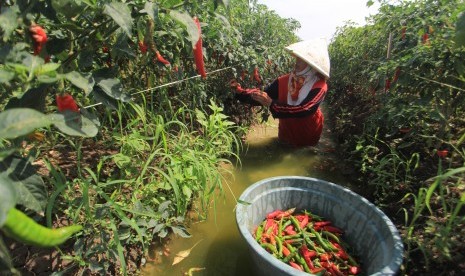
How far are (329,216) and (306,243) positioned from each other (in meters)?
0.32

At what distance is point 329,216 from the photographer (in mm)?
2072

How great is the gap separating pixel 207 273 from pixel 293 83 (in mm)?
1996

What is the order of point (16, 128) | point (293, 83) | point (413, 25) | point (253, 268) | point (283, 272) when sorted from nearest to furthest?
1. point (16, 128)
2. point (283, 272)
3. point (253, 268)
4. point (413, 25)
5. point (293, 83)

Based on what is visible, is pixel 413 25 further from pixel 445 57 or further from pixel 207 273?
pixel 207 273

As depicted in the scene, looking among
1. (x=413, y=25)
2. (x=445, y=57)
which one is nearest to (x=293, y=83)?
(x=413, y=25)

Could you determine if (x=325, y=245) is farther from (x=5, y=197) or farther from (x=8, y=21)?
(x=8, y=21)

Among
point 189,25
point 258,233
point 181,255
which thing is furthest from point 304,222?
point 189,25

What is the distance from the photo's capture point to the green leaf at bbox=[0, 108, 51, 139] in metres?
0.69

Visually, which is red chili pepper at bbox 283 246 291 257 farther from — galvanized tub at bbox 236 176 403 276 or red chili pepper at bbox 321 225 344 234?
red chili pepper at bbox 321 225 344 234

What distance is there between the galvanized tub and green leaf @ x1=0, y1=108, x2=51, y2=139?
1.08m

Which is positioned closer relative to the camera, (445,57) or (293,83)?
(445,57)

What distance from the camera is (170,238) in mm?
1891

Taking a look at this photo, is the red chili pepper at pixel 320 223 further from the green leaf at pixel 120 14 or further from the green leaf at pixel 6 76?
the green leaf at pixel 6 76

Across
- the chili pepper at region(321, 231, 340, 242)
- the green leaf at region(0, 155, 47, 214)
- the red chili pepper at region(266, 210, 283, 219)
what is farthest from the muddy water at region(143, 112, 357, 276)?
the green leaf at region(0, 155, 47, 214)
